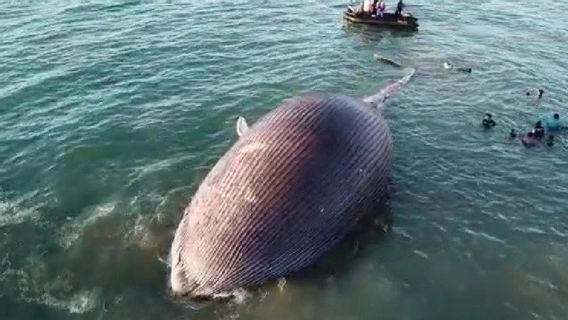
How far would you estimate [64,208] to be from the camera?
2105 centimetres

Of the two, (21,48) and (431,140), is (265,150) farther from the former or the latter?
(21,48)

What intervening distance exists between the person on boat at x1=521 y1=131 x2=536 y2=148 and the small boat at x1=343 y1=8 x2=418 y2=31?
14994 mm

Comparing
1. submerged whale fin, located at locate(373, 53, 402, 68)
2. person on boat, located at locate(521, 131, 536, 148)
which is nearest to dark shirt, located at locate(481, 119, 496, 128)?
person on boat, located at locate(521, 131, 536, 148)

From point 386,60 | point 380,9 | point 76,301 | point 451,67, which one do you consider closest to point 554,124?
point 451,67

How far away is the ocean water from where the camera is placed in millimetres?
18109

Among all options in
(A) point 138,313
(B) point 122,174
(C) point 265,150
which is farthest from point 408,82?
(A) point 138,313

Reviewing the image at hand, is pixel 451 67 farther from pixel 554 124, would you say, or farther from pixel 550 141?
pixel 550 141

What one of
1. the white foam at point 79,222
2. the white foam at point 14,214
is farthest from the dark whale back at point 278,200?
the white foam at point 14,214

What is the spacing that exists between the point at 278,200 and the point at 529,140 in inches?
598

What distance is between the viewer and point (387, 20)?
132 ft

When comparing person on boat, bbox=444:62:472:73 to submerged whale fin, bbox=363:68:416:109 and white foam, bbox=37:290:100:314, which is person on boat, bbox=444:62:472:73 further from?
white foam, bbox=37:290:100:314

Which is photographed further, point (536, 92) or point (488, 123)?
point (536, 92)

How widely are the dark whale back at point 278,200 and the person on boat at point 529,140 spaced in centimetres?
1141

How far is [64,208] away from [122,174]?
2.68m
